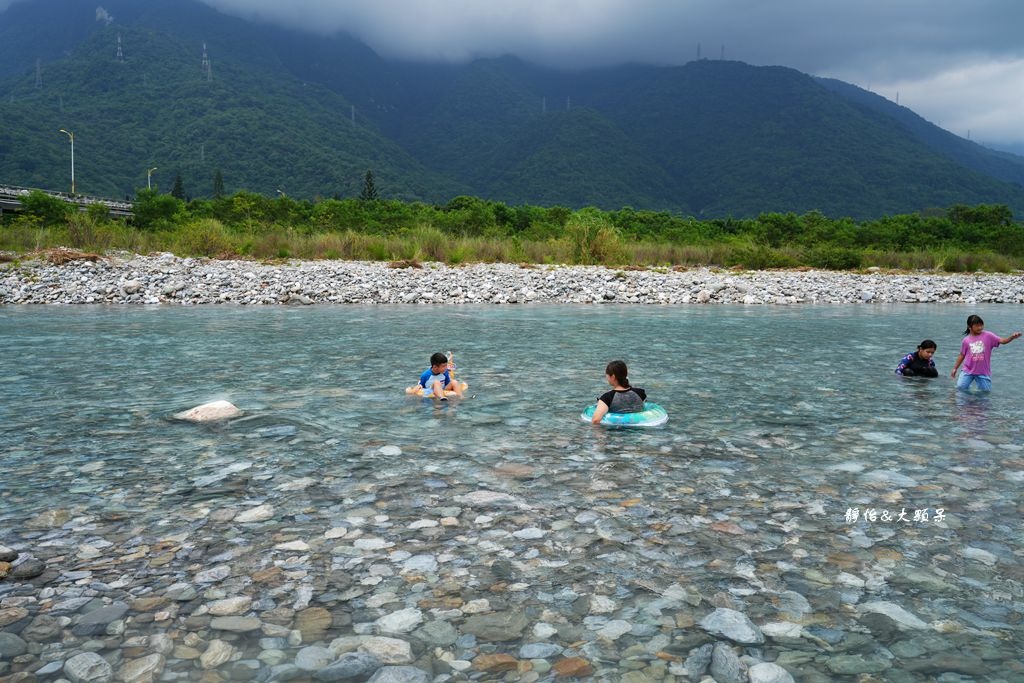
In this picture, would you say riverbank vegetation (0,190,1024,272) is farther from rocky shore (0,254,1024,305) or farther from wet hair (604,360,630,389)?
wet hair (604,360,630,389)

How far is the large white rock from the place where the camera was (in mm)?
8961

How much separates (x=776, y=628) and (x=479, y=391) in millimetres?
7759

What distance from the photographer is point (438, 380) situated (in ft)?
34.9

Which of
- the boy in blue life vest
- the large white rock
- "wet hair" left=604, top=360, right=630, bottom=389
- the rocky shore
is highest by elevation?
the rocky shore

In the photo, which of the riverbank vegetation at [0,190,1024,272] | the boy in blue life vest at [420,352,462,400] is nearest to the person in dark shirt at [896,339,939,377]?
the boy in blue life vest at [420,352,462,400]

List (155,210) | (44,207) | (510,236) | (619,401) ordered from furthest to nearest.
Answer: (155,210)
(44,207)
(510,236)
(619,401)

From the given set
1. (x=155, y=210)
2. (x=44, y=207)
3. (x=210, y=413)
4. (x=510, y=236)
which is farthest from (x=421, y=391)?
(x=155, y=210)

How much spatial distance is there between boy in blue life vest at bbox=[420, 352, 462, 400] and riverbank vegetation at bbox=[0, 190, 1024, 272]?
2700 cm

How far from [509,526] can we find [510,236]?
44.5 m

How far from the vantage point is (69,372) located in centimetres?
1259

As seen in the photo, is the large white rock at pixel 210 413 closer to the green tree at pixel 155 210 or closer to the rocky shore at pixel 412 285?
the rocky shore at pixel 412 285

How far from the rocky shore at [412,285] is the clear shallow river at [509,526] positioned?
16531 mm

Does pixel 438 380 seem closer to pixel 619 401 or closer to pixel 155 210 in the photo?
pixel 619 401

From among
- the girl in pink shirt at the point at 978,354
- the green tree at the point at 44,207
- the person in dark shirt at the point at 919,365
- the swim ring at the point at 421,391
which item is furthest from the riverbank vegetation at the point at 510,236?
the girl in pink shirt at the point at 978,354
